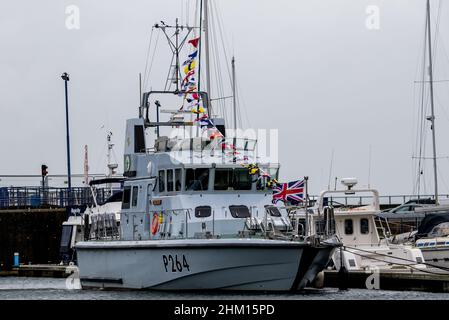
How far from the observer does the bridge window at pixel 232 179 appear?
31.7 meters

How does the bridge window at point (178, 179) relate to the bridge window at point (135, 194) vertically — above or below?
above

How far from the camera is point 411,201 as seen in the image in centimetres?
6094

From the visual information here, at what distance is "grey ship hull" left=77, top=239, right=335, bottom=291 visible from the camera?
94.8 ft

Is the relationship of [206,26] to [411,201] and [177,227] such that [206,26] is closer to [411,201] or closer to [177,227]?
[177,227]

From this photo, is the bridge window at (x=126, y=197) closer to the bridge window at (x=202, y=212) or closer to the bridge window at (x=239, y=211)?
the bridge window at (x=202, y=212)

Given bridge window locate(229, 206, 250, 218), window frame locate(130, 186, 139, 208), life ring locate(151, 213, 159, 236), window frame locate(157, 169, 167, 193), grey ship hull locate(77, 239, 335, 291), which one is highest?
window frame locate(157, 169, 167, 193)

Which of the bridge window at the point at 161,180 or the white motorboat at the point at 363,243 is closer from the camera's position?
the bridge window at the point at 161,180

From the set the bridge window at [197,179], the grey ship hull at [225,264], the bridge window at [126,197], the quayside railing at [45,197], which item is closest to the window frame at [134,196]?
the bridge window at [126,197]

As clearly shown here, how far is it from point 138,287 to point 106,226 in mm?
4369

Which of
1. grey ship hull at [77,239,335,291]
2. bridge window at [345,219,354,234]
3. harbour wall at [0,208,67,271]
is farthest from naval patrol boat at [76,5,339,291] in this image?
harbour wall at [0,208,67,271]

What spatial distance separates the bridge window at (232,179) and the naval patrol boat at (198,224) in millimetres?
27

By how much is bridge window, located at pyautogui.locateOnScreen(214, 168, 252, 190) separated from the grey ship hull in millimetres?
2466

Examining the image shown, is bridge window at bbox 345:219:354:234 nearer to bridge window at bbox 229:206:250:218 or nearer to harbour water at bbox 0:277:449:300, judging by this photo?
harbour water at bbox 0:277:449:300

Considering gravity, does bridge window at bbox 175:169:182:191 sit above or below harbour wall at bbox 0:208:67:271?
above
